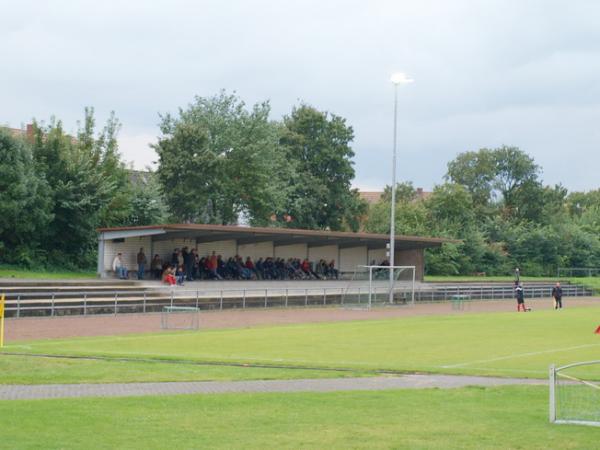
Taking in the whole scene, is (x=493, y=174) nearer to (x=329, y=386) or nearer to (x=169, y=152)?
(x=169, y=152)

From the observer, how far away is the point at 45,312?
32.3 metres

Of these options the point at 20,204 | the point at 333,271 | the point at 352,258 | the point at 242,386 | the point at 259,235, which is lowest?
the point at 242,386

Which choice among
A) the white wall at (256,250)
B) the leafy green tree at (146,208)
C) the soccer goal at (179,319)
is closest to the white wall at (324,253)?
the white wall at (256,250)

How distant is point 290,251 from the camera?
55.0 metres

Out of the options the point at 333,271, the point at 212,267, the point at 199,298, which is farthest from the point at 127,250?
the point at 333,271

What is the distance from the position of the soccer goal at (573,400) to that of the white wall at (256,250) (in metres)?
36.0

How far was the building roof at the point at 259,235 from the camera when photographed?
42.2 metres

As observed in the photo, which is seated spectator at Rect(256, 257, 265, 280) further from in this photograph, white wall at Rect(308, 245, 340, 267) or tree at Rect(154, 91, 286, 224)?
tree at Rect(154, 91, 286, 224)

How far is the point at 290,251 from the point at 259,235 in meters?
6.68

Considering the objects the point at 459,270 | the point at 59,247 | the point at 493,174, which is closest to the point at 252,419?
the point at 59,247

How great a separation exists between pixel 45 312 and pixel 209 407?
21.7 meters

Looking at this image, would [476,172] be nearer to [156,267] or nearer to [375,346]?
[156,267]

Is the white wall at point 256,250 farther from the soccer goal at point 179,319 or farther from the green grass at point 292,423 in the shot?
the green grass at point 292,423

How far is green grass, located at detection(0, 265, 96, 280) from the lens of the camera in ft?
136
